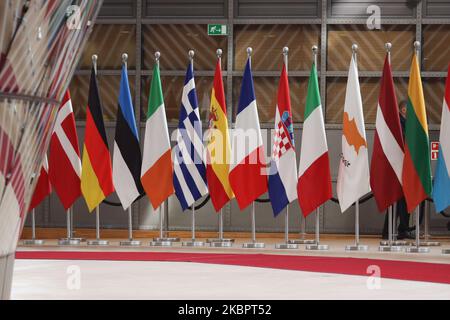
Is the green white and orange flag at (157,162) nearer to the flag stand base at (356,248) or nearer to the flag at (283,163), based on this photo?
the flag at (283,163)

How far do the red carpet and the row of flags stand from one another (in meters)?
1.29

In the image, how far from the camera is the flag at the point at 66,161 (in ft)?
44.9

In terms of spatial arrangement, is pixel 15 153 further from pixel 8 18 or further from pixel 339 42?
pixel 339 42

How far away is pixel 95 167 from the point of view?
13.7 meters

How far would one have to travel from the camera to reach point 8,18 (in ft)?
11.4

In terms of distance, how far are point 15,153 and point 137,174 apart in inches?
393

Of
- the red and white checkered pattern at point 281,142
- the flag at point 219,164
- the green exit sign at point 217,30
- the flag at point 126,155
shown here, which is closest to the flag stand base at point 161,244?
the flag at point 126,155

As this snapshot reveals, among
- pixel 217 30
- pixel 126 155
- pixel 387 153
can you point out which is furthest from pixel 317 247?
pixel 217 30

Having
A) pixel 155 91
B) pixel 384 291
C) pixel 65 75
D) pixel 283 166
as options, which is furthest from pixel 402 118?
pixel 65 75

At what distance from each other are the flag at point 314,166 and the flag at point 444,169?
138cm

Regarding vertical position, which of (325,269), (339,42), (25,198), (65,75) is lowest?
(325,269)

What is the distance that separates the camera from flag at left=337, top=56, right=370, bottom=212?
1288cm

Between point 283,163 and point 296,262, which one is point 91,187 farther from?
point 296,262

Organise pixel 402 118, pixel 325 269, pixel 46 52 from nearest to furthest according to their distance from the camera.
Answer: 1. pixel 46 52
2. pixel 325 269
3. pixel 402 118
